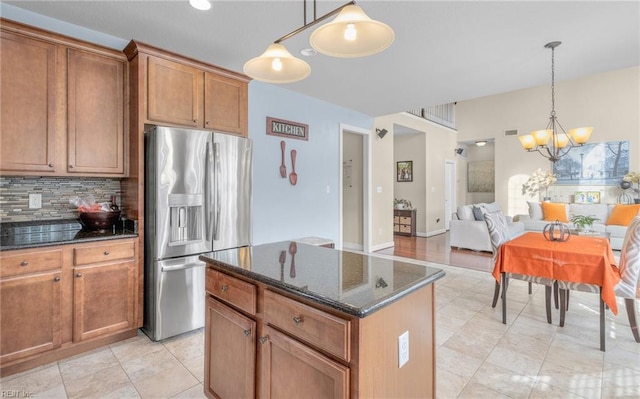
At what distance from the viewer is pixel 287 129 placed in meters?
4.22

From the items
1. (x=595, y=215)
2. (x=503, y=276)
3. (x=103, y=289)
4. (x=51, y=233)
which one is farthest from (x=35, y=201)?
(x=595, y=215)

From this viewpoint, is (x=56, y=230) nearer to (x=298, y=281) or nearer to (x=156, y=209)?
(x=156, y=209)

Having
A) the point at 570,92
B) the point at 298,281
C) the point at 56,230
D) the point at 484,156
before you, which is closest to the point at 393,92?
the point at 298,281

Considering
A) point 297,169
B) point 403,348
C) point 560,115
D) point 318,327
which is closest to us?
point 318,327

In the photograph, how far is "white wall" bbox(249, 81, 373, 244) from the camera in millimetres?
3926

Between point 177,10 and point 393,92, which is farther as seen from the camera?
point 393,92

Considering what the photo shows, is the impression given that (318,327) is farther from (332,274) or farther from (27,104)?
(27,104)

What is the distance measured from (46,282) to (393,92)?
13.5ft

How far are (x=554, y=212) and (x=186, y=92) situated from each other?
7489mm

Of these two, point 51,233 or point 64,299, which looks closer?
point 64,299

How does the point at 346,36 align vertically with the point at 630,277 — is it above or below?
above

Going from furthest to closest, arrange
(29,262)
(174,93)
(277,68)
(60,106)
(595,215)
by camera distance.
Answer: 1. (595,215)
2. (174,93)
3. (60,106)
4. (29,262)
5. (277,68)

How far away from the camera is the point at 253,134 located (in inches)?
152

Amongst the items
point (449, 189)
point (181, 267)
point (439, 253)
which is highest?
point (449, 189)
